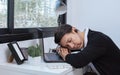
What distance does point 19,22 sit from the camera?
2.31 m

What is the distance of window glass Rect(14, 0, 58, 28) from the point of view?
2303mm

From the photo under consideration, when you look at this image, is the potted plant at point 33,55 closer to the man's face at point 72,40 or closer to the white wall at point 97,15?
the man's face at point 72,40

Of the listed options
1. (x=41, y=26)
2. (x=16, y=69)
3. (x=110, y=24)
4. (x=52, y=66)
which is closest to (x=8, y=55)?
(x=16, y=69)

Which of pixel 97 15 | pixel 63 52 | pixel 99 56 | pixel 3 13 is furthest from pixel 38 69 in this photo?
pixel 97 15

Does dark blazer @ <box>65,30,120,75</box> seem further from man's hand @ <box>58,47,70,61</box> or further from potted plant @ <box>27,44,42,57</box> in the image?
potted plant @ <box>27,44,42,57</box>

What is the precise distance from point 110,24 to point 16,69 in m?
1.69

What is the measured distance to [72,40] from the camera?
1.81 metres

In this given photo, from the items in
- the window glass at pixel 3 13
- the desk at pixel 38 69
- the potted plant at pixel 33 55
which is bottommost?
the desk at pixel 38 69

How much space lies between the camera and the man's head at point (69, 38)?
1811 mm

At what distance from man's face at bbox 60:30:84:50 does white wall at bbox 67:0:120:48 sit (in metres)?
1.22

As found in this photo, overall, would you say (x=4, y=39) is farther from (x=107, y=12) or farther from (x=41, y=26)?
(x=107, y=12)

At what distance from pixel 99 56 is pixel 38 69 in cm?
49

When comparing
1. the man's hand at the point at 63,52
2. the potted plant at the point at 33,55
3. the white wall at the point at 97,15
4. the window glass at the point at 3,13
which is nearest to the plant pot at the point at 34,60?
the potted plant at the point at 33,55

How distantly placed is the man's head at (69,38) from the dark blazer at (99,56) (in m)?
0.09
